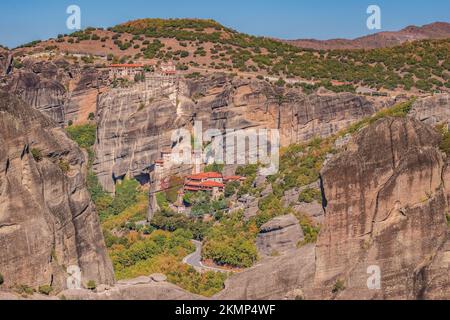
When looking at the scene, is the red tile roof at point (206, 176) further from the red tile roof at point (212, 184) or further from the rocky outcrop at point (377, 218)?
the rocky outcrop at point (377, 218)

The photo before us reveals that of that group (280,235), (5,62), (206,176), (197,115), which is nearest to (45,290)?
(280,235)

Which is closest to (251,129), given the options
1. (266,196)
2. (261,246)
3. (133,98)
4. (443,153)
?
(133,98)

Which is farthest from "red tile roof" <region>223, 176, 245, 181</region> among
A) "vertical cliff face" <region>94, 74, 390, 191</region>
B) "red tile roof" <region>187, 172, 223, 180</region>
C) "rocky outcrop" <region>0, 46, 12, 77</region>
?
"rocky outcrop" <region>0, 46, 12, 77</region>

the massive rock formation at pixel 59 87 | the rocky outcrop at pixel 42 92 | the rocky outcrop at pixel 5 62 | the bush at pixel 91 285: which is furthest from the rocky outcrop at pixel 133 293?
the rocky outcrop at pixel 5 62

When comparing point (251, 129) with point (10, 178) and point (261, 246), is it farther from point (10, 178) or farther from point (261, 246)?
point (10, 178)

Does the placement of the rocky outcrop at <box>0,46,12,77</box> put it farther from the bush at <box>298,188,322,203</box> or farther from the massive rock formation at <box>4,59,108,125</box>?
the bush at <box>298,188,322,203</box>

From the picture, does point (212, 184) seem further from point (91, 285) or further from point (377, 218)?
point (377, 218)
